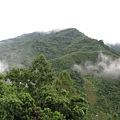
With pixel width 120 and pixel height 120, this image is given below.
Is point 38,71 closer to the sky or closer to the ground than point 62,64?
closer to the sky

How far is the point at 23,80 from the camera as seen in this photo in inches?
1289

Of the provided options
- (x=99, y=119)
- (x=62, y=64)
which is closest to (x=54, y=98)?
(x=99, y=119)

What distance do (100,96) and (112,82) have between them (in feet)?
96.7

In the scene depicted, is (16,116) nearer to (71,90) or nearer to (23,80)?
(23,80)

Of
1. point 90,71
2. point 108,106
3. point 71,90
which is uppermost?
point 71,90

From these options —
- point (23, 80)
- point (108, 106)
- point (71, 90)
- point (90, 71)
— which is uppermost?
point (23, 80)

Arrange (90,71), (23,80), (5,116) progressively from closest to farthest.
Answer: (5,116)
(23,80)
(90,71)

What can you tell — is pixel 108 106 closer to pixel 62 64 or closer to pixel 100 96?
pixel 100 96

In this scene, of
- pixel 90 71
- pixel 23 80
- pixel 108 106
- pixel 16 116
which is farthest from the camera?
pixel 90 71

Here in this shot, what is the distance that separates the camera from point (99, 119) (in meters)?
80.2

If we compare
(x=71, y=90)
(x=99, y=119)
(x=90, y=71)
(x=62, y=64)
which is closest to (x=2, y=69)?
(x=62, y=64)

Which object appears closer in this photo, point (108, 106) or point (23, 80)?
point (23, 80)

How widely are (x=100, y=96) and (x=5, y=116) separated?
131229mm

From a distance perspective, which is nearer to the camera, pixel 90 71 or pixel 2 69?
pixel 2 69
